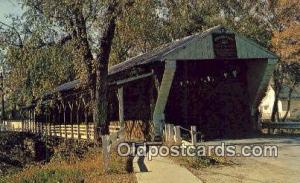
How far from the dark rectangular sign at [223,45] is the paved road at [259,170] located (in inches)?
322

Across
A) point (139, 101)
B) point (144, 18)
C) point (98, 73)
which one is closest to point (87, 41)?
point (98, 73)

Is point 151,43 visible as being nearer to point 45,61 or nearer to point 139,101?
point 139,101

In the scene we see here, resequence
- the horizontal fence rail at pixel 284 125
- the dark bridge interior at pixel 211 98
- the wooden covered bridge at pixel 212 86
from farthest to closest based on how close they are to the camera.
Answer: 1. the dark bridge interior at pixel 211 98
2. the horizontal fence rail at pixel 284 125
3. the wooden covered bridge at pixel 212 86

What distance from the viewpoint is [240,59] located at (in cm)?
2877

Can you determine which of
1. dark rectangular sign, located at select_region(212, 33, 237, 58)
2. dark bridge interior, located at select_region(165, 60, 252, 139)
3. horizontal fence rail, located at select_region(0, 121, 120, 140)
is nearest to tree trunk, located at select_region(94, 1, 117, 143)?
horizontal fence rail, located at select_region(0, 121, 120, 140)

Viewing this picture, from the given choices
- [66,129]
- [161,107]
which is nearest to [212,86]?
[161,107]

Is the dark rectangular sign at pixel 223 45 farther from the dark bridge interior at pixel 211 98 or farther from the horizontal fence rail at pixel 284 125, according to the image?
the horizontal fence rail at pixel 284 125

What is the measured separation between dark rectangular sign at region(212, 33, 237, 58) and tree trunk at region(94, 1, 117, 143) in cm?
582

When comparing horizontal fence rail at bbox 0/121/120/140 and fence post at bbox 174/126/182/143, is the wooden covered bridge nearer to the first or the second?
horizontal fence rail at bbox 0/121/120/140

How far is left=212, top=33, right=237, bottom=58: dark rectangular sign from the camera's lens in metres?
26.8

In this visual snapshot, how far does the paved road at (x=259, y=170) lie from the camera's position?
13.6 meters

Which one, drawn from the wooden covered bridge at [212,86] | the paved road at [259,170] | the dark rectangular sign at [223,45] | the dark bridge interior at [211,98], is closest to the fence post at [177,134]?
the paved road at [259,170]

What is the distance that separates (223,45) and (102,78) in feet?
22.1

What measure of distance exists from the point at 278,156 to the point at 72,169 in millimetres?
7208
